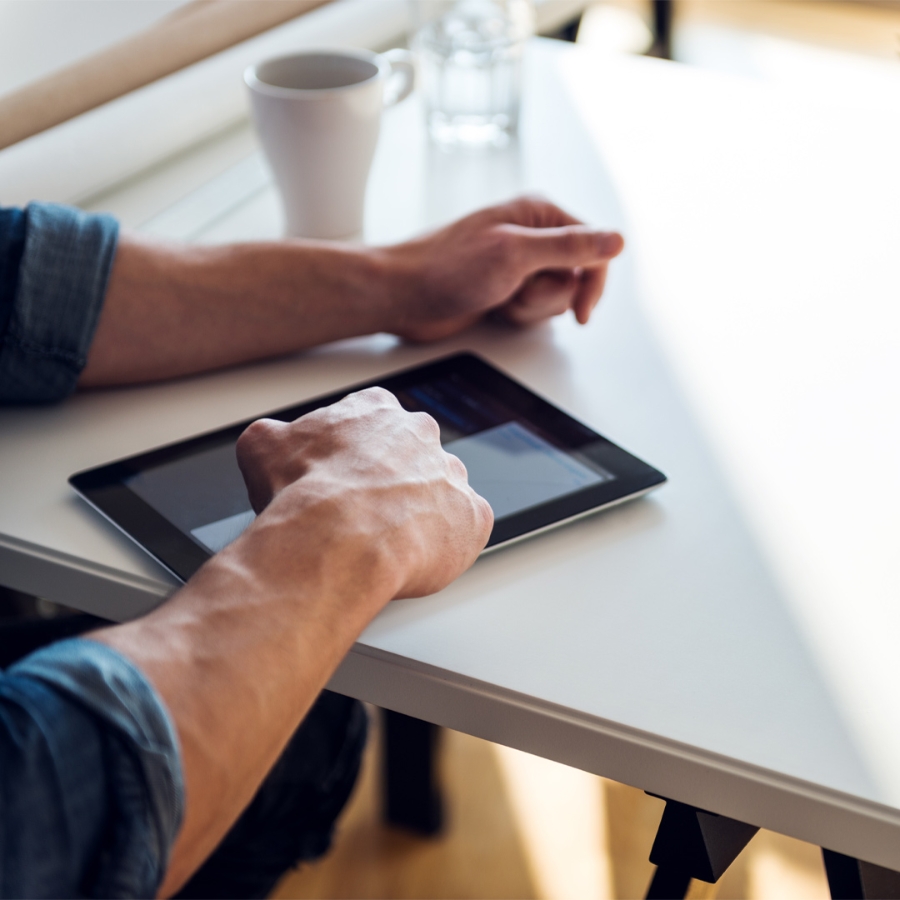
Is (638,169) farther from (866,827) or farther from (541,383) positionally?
(866,827)

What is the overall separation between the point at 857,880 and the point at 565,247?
433 millimetres

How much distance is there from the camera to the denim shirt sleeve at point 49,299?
0.63 meters

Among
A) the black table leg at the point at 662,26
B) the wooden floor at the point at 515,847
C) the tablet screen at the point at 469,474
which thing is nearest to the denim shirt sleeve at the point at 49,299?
the tablet screen at the point at 469,474

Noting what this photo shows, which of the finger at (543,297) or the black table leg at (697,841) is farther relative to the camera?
the finger at (543,297)

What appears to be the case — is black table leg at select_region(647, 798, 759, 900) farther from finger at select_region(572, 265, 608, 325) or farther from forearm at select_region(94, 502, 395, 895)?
finger at select_region(572, 265, 608, 325)

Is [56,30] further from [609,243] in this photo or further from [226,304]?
[609,243]

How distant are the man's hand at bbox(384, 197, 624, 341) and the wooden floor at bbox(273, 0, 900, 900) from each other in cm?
63

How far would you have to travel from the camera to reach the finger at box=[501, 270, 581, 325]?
2.39 feet

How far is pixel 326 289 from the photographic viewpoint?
2.35 feet

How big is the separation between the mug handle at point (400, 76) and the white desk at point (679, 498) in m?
0.05

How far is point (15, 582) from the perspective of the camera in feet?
1.83

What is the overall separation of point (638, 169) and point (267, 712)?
70 centimetres

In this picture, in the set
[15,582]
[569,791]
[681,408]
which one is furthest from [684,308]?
[569,791]

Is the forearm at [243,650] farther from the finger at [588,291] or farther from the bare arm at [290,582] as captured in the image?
the finger at [588,291]
